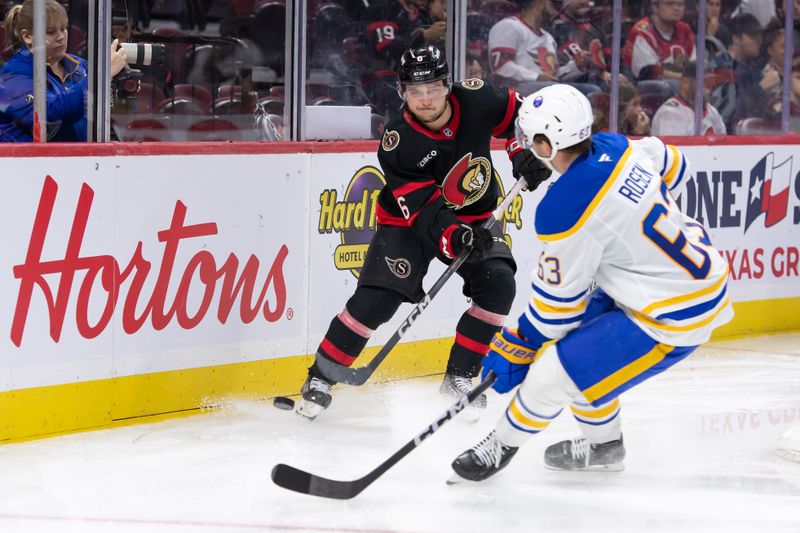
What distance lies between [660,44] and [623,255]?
284 cm

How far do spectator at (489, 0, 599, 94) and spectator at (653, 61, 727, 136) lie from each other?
56 centimetres

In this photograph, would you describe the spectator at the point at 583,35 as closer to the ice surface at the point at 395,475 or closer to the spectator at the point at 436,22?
the spectator at the point at 436,22

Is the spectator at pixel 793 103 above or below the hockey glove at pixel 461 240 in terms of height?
above

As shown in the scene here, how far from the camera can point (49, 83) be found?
369 cm

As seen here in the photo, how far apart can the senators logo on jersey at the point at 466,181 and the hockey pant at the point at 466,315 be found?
200 mm

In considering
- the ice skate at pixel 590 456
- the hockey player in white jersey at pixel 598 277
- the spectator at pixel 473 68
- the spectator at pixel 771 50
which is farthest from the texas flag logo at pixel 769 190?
the hockey player in white jersey at pixel 598 277

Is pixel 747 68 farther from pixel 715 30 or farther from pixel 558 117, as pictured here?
pixel 558 117

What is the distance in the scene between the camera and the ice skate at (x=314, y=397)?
12.6 ft

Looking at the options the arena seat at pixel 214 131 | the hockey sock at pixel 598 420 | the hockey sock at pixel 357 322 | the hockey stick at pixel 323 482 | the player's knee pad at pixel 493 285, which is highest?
the arena seat at pixel 214 131

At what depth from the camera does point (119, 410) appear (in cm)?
375

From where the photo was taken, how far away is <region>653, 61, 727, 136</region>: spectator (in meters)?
5.48

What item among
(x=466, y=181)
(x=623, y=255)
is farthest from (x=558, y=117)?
(x=466, y=181)

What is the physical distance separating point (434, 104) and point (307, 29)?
90cm

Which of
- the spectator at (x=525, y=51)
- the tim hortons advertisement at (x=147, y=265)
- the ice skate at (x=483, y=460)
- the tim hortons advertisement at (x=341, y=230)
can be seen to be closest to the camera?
the ice skate at (x=483, y=460)
